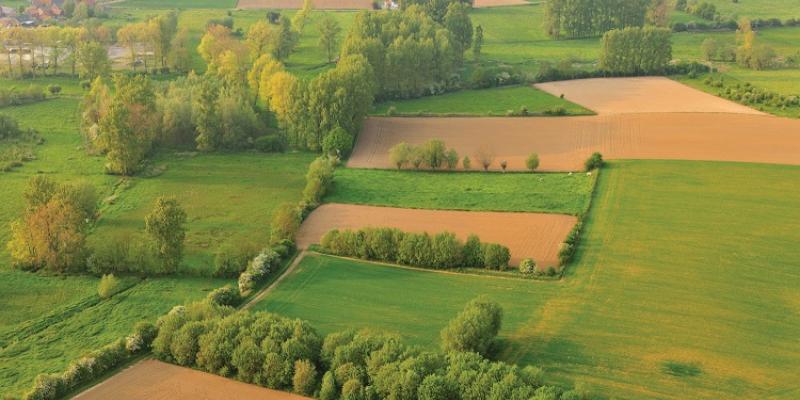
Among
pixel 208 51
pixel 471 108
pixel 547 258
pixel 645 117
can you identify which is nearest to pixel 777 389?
pixel 547 258

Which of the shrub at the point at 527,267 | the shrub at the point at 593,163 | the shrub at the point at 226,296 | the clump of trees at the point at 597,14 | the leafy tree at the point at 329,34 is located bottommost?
the shrub at the point at 226,296

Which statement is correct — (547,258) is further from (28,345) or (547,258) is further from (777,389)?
(28,345)

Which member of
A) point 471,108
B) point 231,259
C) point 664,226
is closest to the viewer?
point 231,259

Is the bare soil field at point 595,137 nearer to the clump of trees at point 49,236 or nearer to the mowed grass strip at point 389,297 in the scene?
the mowed grass strip at point 389,297

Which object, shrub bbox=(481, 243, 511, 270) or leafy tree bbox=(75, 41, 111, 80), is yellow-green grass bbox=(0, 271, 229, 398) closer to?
shrub bbox=(481, 243, 511, 270)

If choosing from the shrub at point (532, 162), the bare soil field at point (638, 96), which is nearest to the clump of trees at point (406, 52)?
the bare soil field at point (638, 96)
